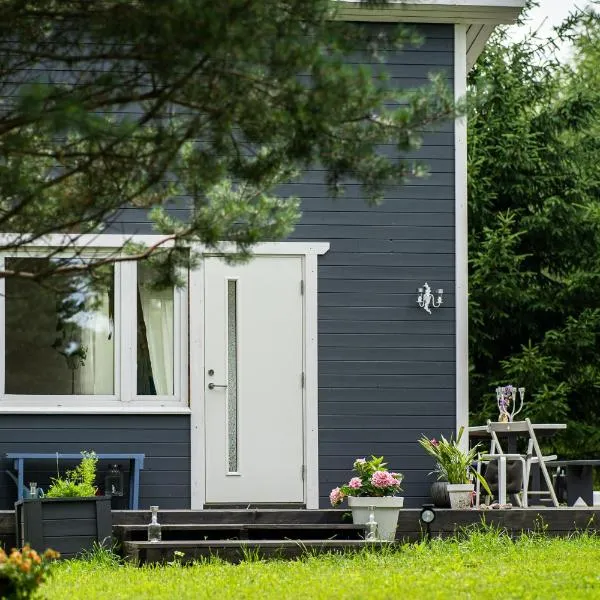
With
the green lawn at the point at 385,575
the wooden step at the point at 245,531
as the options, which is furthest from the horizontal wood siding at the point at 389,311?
the green lawn at the point at 385,575

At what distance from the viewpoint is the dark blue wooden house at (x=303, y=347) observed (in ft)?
30.8

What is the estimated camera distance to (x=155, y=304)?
31.3 ft

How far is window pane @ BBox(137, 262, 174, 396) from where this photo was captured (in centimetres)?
951

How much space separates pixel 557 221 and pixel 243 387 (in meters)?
6.85

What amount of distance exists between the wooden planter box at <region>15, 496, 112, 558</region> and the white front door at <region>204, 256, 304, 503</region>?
1.66m

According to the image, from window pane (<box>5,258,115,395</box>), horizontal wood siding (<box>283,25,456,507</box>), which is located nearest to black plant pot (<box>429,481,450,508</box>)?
horizontal wood siding (<box>283,25,456,507</box>)

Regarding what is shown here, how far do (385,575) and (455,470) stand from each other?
6.59 feet

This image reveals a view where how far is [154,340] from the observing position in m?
9.53

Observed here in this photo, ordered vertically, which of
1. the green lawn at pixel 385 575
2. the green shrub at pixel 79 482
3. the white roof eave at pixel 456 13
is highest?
the white roof eave at pixel 456 13

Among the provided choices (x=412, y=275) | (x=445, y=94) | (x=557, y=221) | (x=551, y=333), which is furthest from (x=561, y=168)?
(x=445, y=94)

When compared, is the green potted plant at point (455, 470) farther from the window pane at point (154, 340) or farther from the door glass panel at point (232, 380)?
the window pane at point (154, 340)

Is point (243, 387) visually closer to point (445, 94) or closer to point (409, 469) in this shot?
point (409, 469)

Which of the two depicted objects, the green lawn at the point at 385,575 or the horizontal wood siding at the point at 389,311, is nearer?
the green lawn at the point at 385,575

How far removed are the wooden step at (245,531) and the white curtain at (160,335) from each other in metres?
1.53
